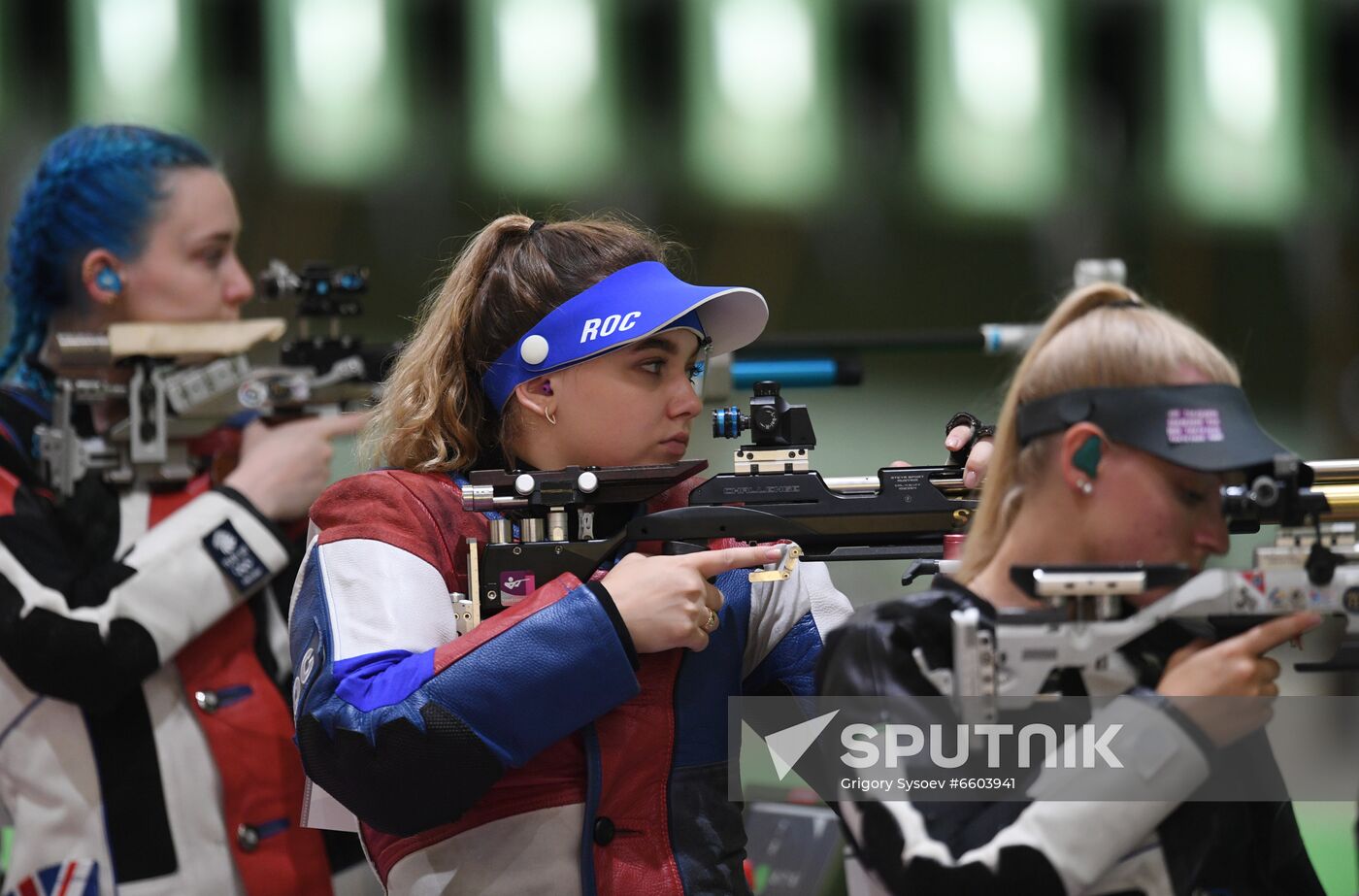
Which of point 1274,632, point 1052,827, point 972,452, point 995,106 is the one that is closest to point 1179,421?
point 1274,632

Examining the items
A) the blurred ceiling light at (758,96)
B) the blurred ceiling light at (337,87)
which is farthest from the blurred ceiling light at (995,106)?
the blurred ceiling light at (337,87)

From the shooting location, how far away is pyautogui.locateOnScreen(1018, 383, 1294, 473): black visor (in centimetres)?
130

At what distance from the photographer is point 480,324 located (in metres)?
1.88

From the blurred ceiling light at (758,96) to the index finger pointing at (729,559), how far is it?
2.58m

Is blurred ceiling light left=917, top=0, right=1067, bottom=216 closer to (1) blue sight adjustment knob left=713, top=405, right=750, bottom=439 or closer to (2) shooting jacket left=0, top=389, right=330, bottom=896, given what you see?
(2) shooting jacket left=0, top=389, right=330, bottom=896

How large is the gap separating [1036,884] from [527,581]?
67cm

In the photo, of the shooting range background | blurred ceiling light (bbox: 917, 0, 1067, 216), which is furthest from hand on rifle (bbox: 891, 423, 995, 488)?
blurred ceiling light (bbox: 917, 0, 1067, 216)

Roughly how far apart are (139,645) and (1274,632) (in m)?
1.60

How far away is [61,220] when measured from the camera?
8.66 feet

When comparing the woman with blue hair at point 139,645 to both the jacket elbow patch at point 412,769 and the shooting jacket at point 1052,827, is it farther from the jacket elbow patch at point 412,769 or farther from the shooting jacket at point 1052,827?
the shooting jacket at point 1052,827

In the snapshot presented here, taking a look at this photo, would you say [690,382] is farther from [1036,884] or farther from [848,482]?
[1036,884]

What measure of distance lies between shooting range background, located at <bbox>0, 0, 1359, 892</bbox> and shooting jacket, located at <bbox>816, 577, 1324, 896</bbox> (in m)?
2.50

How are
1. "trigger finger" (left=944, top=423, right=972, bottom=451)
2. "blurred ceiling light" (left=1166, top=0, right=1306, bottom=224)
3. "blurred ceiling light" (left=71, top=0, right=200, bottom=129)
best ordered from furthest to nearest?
"blurred ceiling light" (left=1166, top=0, right=1306, bottom=224), "blurred ceiling light" (left=71, top=0, right=200, bottom=129), "trigger finger" (left=944, top=423, right=972, bottom=451)

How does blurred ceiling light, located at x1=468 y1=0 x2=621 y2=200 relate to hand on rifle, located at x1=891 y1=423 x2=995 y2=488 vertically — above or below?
above
